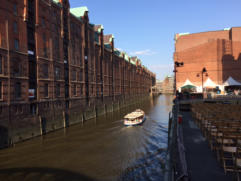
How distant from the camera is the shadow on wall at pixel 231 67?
206 ft

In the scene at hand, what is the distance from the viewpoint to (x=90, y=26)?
148 ft

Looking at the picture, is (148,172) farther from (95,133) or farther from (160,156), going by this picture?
(95,133)

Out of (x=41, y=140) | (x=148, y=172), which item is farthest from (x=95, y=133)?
(x=148, y=172)

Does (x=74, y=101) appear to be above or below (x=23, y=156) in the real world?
above

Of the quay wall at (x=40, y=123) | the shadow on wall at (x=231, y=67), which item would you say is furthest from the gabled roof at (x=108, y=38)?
the shadow on wall at (x=231, y=67)

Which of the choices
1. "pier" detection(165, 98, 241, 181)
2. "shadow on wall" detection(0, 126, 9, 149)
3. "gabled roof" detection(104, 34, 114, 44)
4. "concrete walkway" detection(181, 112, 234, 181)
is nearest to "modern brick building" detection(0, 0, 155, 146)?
"shadow on wall" detection(0, 126, 9, 149)

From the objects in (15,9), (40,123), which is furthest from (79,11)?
(40,123)

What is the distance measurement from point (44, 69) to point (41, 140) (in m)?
10.8

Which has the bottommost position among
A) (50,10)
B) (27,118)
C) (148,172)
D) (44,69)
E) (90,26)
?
(148,172)

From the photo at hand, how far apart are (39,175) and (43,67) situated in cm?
1741

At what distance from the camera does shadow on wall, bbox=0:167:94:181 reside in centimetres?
1384

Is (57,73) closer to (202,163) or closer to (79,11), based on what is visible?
(79,11)

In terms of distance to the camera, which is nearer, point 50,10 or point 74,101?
point 50,10

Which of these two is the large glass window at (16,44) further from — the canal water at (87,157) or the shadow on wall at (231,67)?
the shadow on wall at (231,67)
